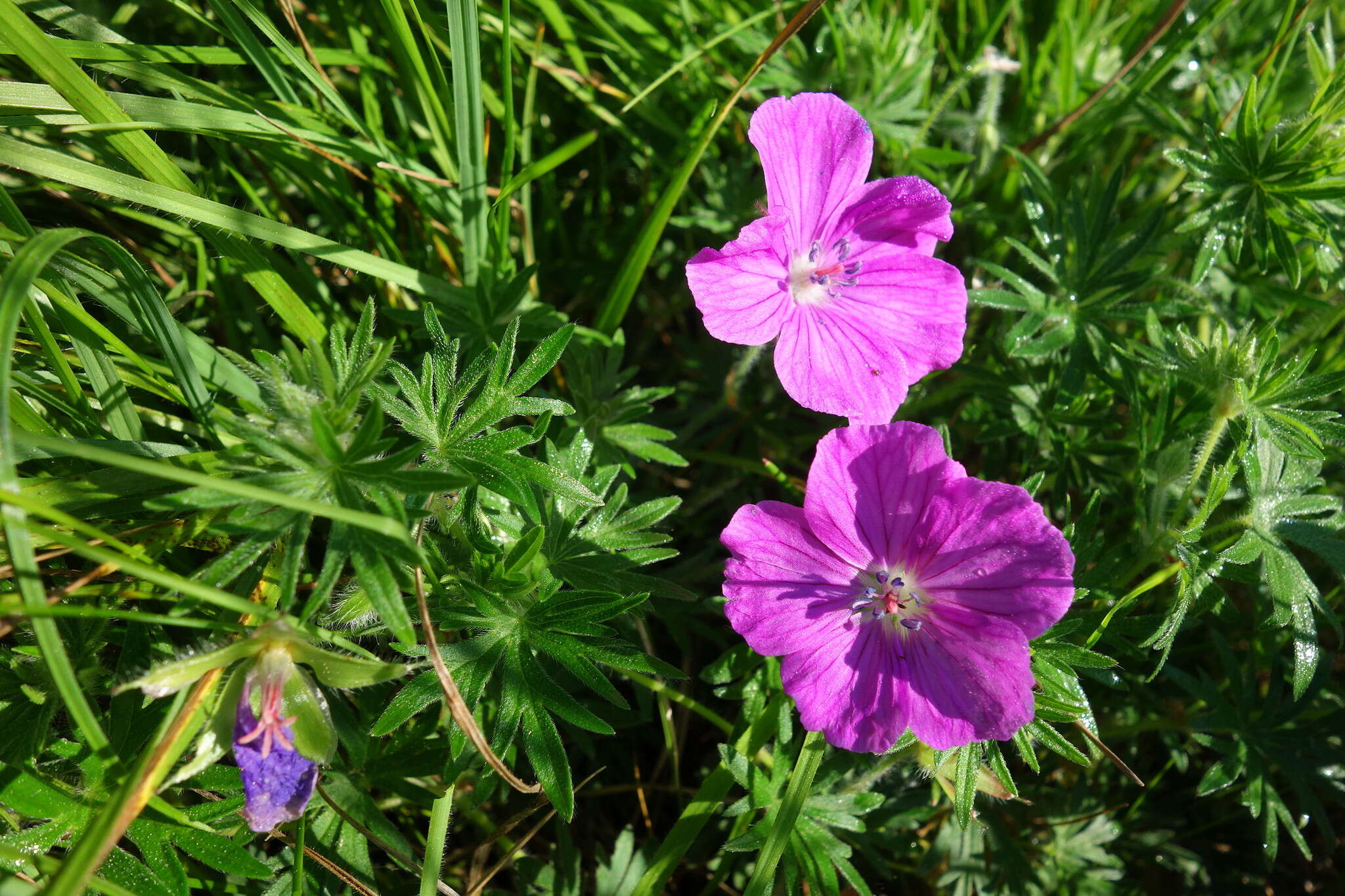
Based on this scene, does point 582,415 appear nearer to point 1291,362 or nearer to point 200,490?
point 200,490

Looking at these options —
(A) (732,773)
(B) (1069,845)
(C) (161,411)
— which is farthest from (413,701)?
(B) (1069,845)

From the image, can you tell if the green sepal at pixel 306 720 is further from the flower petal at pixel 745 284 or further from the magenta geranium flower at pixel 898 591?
the flower petal at pixel 745 284

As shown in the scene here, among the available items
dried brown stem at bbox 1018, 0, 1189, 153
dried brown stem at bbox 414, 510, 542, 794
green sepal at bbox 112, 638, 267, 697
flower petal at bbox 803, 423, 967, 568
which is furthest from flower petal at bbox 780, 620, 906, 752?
dried brown stem at bbox 1018, 0, 1189, 153

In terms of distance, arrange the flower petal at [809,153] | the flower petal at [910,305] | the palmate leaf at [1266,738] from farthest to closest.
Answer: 1. the palmate leaf at [1266,738]
2. the flower petal at [910,305]
3. the flower petal at [809,153]

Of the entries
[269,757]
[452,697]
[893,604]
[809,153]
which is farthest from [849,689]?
[809,153]

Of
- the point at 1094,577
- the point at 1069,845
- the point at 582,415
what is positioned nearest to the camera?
the point at 1094,577

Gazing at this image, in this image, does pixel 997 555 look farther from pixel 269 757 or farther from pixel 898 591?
pixel 269 757

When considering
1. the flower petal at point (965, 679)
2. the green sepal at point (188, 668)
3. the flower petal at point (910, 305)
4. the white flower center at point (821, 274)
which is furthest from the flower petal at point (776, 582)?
the green sepal at point (188, 668)
